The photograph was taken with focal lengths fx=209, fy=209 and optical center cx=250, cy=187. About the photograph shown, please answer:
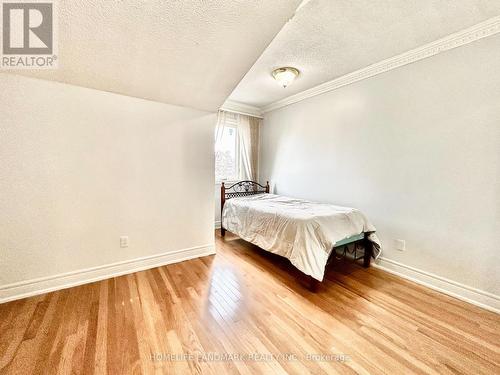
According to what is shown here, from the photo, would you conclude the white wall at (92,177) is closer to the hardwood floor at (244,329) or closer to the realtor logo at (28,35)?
the realtor logo at (28,35)

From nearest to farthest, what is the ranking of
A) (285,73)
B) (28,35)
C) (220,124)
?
(28,35) < (285,73) < (220,124)

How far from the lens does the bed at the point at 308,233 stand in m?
2.10

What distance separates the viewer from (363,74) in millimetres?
2826

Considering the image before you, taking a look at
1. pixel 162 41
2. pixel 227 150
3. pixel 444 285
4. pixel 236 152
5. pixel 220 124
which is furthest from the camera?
pixel 236 152

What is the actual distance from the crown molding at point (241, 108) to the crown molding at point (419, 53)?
132cm

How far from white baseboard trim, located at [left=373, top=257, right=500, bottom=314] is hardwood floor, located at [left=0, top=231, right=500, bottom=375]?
103 millimetres

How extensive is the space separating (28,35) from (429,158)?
3.64m

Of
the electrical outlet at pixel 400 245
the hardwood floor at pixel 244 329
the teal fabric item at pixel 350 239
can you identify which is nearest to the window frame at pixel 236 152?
the hardwood floor at pixel 244 329

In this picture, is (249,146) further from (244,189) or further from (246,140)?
(244,189)

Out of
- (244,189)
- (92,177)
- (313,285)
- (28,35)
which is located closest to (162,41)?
(28,35)

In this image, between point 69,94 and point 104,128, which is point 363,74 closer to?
point 104,128

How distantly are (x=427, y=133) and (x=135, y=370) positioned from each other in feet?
10.8

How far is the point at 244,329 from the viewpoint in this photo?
5.17ft

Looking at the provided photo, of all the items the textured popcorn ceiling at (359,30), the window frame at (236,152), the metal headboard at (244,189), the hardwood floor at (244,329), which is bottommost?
the hardwood floor at (244,329)
